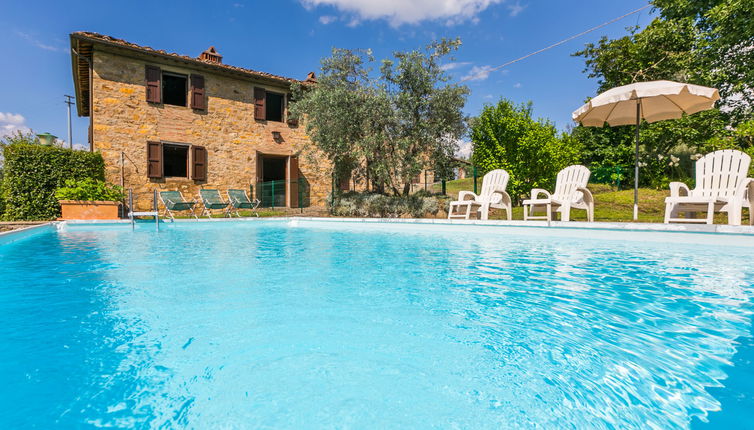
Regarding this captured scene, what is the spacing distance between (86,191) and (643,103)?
12.6 m

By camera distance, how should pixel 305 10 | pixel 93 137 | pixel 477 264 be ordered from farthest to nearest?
1. pixel 305 10
2. pixel 93 137
3. pixel 477 264

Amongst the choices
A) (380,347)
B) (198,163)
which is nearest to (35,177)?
(198,163)

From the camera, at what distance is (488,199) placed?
7.15 meters

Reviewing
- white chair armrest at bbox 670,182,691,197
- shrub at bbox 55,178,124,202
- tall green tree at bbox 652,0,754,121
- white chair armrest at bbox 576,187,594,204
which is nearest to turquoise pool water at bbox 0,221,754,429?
white chair armrest at bbox 670,182,691,197

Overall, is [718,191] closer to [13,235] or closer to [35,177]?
[13,235]

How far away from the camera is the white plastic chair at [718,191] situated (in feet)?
15.3

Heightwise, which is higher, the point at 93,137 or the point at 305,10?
the point at 305,10

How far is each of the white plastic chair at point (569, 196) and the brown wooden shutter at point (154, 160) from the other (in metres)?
11.0

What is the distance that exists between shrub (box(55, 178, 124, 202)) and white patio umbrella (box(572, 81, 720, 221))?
11.2 m

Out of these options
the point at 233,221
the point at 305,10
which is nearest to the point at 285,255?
the point at 233,221

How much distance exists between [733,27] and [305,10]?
13.9m

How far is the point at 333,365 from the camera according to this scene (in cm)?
145

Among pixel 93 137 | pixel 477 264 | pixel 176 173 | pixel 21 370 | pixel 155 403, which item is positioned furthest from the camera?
pixel 176 173

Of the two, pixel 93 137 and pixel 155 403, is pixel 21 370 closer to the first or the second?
pixel 155 403
